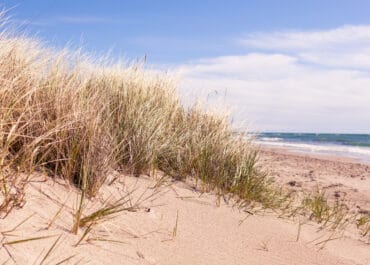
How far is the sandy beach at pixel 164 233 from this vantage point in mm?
2055

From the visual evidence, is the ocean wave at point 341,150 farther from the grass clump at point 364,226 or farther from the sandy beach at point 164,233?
the sandy beach at point 164,233

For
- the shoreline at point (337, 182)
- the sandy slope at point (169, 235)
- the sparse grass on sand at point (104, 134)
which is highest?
the sparse grass on sand at point (104, 134)

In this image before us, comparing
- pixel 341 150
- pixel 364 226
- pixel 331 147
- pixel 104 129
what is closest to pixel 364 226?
pixel 364 226

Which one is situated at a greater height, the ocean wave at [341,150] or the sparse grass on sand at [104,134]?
the sparse grass on sand at [104,134]

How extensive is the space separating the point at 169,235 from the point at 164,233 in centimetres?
3

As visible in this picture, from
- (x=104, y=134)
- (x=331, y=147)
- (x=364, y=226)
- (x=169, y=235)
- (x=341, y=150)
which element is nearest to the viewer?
(x=169, y=235)

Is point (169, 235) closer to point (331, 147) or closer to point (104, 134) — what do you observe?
point (104, 134)

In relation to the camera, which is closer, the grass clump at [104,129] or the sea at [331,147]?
the grass clump at [104,129]

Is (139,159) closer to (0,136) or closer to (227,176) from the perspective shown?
(227,176)

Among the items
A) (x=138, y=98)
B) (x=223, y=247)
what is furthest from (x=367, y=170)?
(x=223, y=247)

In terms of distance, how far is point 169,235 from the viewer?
2781 mm

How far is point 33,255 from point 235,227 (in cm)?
176

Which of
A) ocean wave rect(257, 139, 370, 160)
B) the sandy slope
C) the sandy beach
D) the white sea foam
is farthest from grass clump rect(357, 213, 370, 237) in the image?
ocean wave rect(257, 139, 370, 160)

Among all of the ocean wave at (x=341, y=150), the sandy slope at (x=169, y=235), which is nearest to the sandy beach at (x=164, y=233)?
the sandy slope at (x=169, y=235)
